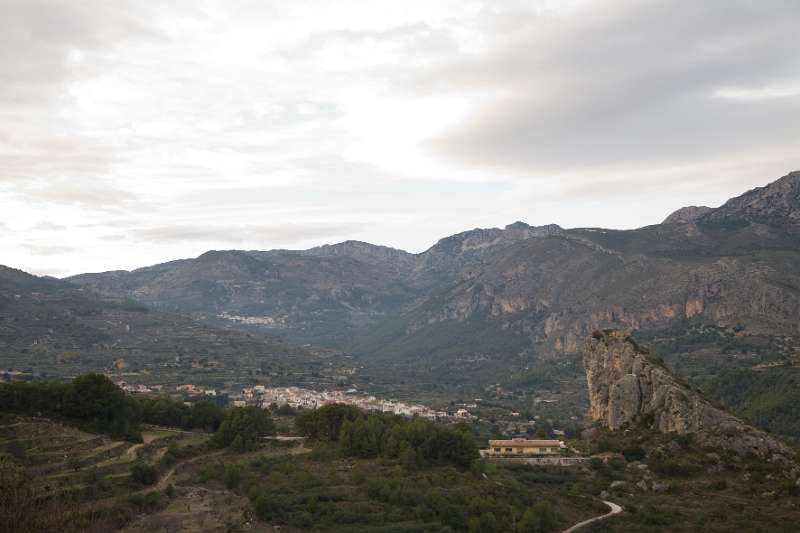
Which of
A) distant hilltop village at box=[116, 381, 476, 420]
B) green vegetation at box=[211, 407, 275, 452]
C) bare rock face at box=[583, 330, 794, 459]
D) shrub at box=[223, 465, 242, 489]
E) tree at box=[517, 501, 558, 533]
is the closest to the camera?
tree at box=[517, 501, 558, 533]

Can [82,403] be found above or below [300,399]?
above

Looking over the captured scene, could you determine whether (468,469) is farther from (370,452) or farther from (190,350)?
(190,350)

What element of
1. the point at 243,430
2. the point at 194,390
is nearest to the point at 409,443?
the point at 243,430

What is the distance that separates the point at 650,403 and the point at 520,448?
1451cm

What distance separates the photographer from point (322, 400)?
447ft

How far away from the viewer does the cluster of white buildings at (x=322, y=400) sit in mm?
126188

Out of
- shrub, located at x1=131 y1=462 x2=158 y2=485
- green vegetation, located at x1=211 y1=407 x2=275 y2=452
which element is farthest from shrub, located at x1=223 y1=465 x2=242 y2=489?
green vegetation, located at x1=211 y1=407 x2=275 y2=452

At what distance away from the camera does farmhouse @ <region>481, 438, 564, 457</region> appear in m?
67.1

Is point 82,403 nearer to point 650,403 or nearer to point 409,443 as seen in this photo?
point 409,443

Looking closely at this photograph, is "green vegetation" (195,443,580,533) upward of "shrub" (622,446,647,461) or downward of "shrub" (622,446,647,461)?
upward

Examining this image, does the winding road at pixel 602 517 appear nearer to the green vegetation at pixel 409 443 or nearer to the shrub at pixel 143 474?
the green vegetation at pixel 409 443

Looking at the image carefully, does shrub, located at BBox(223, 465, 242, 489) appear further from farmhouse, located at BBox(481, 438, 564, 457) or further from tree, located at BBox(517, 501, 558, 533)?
farmhouse, located at BBox(481, 438, 564, 457)

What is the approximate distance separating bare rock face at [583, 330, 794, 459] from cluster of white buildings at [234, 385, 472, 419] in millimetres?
44751

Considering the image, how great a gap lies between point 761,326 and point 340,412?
121 metres
